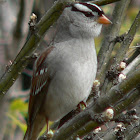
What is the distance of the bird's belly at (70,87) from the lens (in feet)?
8.39

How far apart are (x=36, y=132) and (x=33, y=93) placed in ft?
1.35

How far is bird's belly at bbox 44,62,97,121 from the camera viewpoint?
101 inches

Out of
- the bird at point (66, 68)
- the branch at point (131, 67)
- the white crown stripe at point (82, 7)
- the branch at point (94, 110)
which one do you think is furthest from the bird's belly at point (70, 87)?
the branch at point (94, 110)

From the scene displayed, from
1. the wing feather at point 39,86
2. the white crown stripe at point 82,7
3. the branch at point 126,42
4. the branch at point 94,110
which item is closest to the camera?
the branch at point 94,110

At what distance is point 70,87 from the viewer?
2.58 metres

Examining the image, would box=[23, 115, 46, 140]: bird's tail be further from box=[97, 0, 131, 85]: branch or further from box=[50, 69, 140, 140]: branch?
box=[50, 69, 140, 140]: branch

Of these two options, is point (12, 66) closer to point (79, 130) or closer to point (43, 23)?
point (43, 23)

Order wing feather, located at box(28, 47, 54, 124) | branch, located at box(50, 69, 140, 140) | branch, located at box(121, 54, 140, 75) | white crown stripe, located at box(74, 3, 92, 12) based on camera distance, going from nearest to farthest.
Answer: branch, located at box(50, 69, 140, 140) < branch, located at box(121, 54, 140, 75) < wing feather, located at box(28, 47, 54, 124) < white crown stripe, located at box(74, 3, 92, 12)

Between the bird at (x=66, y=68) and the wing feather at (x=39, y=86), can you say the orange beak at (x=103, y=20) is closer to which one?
the bird at (x=66, y=68)

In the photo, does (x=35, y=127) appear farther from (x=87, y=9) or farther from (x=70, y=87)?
(x=87, y=9)

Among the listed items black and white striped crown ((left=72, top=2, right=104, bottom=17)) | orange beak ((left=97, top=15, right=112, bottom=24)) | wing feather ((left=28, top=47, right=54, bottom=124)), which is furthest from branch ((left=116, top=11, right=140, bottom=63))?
wing feather ((left=28, top=47, right=54, bottom=124))

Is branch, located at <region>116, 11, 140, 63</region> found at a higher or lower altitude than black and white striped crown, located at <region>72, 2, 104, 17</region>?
lower

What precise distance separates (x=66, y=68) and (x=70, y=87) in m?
0.16

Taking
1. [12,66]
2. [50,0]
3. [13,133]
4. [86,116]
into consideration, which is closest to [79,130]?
[86,116]
